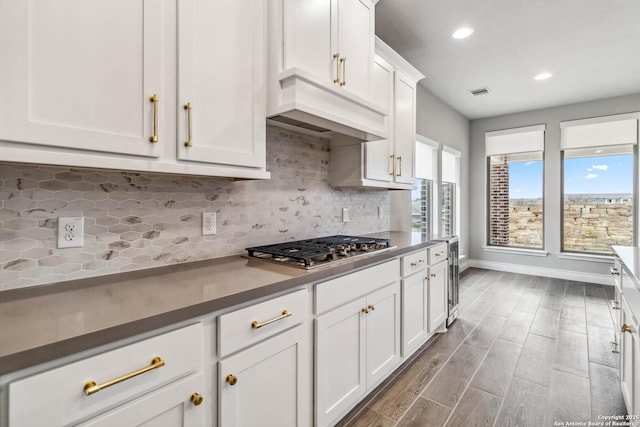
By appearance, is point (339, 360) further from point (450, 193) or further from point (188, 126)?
point (450, 193)

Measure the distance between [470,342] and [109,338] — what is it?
279cm

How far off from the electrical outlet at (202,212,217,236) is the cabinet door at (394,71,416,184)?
66.5 inches

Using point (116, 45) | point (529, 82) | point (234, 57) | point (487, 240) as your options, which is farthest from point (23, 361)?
point (487, 240)

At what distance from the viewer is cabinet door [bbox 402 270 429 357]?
217 cm

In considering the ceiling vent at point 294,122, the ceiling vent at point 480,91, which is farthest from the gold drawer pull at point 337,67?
the ceiling vent at point 480,91

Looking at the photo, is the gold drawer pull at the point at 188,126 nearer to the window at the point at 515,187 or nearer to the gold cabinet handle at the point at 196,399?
the gold cabinet handle at the point at 196,399

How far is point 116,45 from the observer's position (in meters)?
1.07

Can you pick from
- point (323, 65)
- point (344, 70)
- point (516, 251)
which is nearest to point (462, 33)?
point (344, 70)

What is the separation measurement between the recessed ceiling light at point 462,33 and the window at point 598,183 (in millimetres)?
3145

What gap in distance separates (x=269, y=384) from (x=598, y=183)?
5.75 metres

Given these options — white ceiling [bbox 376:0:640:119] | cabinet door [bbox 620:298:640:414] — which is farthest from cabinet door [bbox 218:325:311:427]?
white ceiling [bbox 376:0:640:119]

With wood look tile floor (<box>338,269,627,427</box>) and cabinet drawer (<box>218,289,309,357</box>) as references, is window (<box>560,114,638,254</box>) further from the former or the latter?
cabinet drawer (<box>218,289,309,357</box>)

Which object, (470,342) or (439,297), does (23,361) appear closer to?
(439,297)

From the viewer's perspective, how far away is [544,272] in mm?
5051
